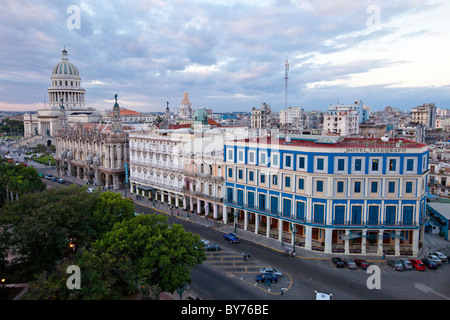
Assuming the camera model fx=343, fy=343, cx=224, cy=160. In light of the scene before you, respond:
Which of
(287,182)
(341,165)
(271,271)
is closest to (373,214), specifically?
(341,165)

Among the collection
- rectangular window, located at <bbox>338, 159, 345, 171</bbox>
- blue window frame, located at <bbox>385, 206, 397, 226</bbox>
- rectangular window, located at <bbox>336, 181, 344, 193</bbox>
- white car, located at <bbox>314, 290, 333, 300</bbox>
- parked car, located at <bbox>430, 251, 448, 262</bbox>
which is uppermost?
rectangular window, located at <bbox>338, 159, 345, 171</bbox>

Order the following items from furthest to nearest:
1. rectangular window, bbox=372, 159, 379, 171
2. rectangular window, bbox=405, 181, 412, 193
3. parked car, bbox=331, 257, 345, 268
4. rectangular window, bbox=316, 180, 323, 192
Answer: rectangular window, bbox=316, 180, 323, 192 → rectangular window, bbox=372, 159, 379, 171 → rectangular window, bbox=405, 181, 412, 193 → parked car, bbox=331, 257, 345, 268

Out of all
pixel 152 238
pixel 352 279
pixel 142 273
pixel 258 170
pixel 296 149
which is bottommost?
pixel 352 279

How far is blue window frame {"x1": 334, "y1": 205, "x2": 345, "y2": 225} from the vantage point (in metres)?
48.5

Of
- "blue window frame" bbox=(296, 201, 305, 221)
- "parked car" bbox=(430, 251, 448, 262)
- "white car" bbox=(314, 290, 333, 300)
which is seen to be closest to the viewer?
"white car" bbox=(314, 290, 333, 300)

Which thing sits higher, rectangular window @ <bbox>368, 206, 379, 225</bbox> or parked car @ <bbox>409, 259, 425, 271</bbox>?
rectangular window @ <bbox>368, 206, 379, 225</bbox>

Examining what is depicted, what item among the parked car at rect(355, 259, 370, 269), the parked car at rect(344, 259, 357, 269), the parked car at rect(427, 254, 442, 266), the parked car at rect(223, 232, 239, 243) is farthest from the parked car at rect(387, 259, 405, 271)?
the parked car at rect(223, 232, 239, 243)

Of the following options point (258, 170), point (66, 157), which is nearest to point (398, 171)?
point (258, 170)

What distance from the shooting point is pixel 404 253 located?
48531mm

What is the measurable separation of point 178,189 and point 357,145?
37.9m

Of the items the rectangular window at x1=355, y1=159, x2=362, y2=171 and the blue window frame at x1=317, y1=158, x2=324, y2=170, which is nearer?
the rectangular window at x1=355, y1=159, x2=362, y2=171

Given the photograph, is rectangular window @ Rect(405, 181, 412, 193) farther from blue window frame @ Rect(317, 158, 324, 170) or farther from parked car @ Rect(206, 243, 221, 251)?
parked car @ Rect(206, 243, 221, 251)

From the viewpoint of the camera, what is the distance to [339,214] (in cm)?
4859
